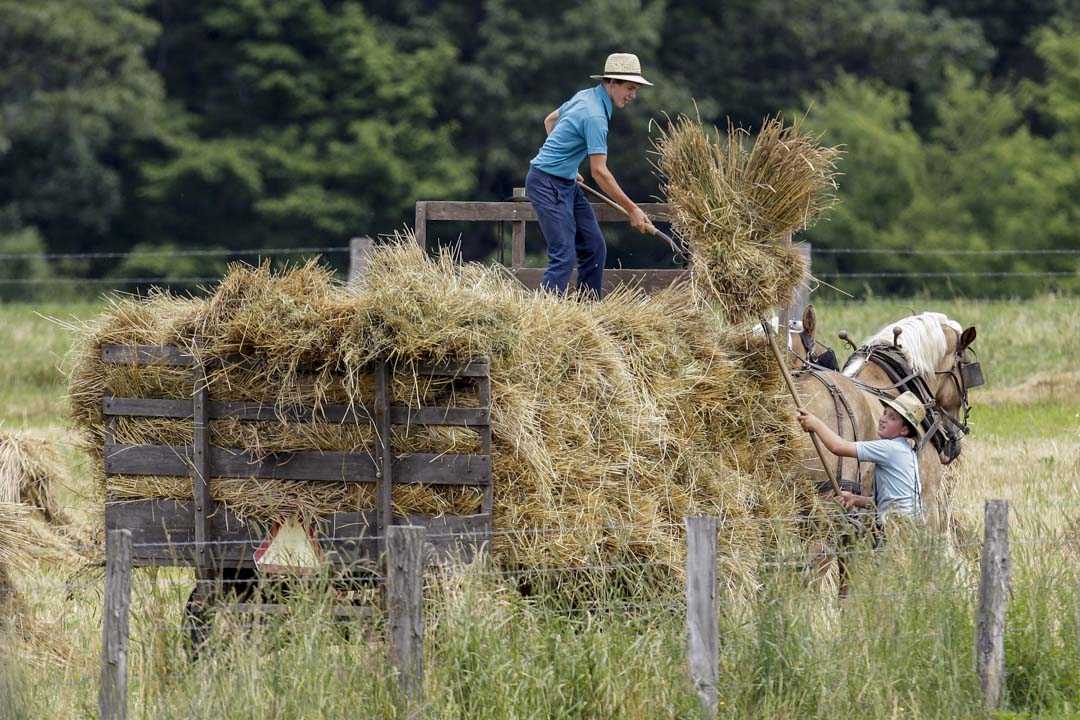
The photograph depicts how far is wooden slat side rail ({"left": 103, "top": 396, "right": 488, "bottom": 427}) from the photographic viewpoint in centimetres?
684

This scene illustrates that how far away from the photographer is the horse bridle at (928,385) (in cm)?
924

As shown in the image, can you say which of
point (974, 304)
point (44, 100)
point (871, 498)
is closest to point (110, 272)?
point (44, 100)

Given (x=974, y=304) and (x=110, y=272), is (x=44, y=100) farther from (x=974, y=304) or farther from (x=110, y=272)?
(x=974, y=304)

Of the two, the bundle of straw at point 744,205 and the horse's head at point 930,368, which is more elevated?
the bundle of straw at point 744,205

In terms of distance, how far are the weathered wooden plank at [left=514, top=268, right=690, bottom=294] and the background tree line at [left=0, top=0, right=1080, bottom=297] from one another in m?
20.2

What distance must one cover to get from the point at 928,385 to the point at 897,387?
48cm

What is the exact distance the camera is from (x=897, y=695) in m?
6.26

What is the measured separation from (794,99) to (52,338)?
23.6 meters

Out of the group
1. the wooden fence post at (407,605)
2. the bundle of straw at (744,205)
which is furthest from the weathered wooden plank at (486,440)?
the bundle of straw at (744,205)

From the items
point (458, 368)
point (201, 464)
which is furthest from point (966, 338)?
point (201, 464)

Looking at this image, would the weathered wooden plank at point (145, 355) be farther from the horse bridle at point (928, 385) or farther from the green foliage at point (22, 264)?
the green foliage at point (22, 264)

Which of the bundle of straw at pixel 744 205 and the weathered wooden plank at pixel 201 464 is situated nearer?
the weathered wooden plank at pixel 201 464

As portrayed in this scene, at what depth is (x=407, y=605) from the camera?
5980 mm

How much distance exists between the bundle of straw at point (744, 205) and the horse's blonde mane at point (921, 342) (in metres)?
1.95
